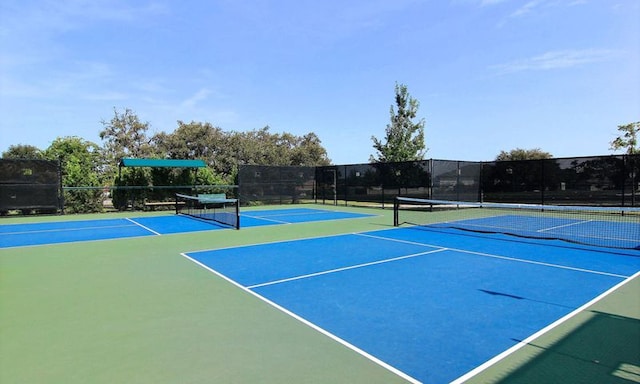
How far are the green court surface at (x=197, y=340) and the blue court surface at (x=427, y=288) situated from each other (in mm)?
253

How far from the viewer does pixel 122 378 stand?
319 centimetres

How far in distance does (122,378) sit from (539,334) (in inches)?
151

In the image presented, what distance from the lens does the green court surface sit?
3238 mm

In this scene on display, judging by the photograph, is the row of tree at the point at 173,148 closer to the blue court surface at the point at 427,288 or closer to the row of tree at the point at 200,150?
the row of tree at the point at 200,150

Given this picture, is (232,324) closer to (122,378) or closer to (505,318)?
(122,378)

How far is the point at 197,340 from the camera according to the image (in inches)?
156

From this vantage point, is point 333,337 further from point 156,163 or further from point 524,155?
point 524,155

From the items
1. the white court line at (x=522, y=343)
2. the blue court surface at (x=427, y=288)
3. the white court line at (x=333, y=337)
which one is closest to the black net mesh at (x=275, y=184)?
the blue court surface at (x=427, y=288)

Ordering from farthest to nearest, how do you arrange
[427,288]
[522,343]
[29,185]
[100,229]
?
1. [29,185]
2. [100,229]
3. [427,288]
4. [522,343]

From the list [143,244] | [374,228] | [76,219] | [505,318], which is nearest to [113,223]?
[76,219]

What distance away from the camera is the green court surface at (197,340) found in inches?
127

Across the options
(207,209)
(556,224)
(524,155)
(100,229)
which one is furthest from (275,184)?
(524,155)

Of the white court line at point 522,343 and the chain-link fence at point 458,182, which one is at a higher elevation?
the chain-link fence at point 458,182

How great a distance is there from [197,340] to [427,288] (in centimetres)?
319
